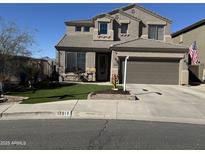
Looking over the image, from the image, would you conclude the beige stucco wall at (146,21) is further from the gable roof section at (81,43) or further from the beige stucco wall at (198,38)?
the gable roof section at (81,43)

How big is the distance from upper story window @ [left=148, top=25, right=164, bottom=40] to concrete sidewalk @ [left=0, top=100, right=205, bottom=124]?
57.5ft

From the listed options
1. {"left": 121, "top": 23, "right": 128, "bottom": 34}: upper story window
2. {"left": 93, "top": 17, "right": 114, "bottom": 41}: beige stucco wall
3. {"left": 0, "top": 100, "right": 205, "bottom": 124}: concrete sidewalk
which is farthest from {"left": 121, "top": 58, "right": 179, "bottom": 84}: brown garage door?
{"left": 0, "top": 100, "right": 205, "bottom": 124}: concrete sidewalk

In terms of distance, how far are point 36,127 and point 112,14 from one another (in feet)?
73.9

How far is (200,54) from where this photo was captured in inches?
1241

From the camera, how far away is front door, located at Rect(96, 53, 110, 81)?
30.1m

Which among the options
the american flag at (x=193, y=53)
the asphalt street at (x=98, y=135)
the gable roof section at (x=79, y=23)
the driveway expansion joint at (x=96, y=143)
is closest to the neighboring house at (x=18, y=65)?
the gable roof section at (x=79, y=23)

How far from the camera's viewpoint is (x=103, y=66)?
3036 centimetres

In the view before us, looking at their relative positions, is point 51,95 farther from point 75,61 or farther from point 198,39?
point 198,39

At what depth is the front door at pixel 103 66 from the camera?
3009 cm

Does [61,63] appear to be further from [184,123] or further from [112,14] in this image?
[184,123]

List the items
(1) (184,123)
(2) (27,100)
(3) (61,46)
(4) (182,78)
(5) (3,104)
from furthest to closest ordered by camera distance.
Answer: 1. (3) (61,46)
2. (4) (182,78)
3. (2) (27,100)
4. (5) (3,104)
5. (1) (184,123)

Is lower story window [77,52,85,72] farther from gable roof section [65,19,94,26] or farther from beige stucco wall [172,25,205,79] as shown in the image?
beige stucco wall [172,25,205,79]

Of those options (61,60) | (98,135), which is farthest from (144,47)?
(98,135)

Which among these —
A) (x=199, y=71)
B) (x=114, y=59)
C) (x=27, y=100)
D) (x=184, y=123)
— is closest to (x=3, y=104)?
(x=27, y=100)
